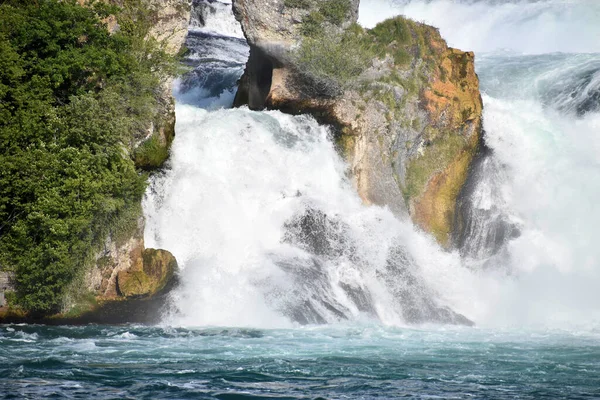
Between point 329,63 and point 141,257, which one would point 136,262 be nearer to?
point 141,257

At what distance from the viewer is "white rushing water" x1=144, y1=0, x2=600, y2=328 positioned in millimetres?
28250

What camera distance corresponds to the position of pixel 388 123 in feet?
124

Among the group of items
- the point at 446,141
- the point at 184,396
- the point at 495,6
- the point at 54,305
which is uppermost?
the point at 495,6

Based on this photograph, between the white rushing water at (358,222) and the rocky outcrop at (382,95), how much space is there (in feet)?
4.19

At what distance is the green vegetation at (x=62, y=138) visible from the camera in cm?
2306

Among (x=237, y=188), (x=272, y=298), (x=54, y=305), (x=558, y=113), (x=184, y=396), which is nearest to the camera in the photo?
(x=184, y=396)

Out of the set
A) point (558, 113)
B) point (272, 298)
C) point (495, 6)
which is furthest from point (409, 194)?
point (495, 6)

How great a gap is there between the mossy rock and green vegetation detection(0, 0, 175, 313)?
4.73ft

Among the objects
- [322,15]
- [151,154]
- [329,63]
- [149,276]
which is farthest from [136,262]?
[322,15]

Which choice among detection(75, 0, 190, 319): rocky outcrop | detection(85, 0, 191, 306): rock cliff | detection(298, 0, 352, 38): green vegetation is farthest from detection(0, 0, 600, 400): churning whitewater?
detection(298, 0, 352, 38): green vegetation

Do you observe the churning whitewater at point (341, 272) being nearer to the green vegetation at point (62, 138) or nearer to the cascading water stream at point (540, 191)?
the cascading water stream at point (540, 191)

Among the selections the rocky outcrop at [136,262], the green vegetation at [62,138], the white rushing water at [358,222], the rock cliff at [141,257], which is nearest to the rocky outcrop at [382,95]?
the white rushing water at [358,222]

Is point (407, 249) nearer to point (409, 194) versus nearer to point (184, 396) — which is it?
point (409, 194)

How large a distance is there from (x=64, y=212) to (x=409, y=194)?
19.4 m
